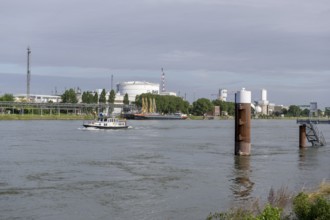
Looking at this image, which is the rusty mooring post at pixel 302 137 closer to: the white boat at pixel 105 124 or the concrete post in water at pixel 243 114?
the concrete post in water at pixel 243 114

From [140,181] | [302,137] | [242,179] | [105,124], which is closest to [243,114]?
[242,179]

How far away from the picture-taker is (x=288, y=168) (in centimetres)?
4462

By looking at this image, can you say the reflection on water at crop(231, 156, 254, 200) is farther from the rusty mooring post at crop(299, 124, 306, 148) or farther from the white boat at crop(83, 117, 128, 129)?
the white boat at crop(83, 117, 128, 129)

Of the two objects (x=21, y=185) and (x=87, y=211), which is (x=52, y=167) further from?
(x=87, y=211)

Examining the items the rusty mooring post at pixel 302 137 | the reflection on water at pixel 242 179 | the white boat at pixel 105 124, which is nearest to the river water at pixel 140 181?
the reflection on water at pixel 242 179

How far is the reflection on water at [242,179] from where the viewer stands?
1212 inches

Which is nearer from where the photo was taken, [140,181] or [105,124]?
[140,181]

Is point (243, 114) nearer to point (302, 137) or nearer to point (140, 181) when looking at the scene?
point (140, 181)

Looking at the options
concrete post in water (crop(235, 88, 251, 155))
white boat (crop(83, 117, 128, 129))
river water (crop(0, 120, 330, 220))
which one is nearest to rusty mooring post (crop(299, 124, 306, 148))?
river water (crop(0, 120, 330, 220))

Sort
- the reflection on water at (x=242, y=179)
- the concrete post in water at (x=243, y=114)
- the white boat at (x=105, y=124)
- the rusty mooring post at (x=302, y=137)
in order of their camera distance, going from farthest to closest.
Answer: the white boat at (x=105, y=124) < the rusty mooring post at (x=302, y=137) < the concrete post in water at (x=243, y=114) < the reflection on water at (x=242, y=179)

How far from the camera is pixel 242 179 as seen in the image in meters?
37.0

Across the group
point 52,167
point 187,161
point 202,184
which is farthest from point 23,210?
point 187,161

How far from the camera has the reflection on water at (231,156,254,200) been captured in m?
30.8

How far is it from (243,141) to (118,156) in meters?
13.4
